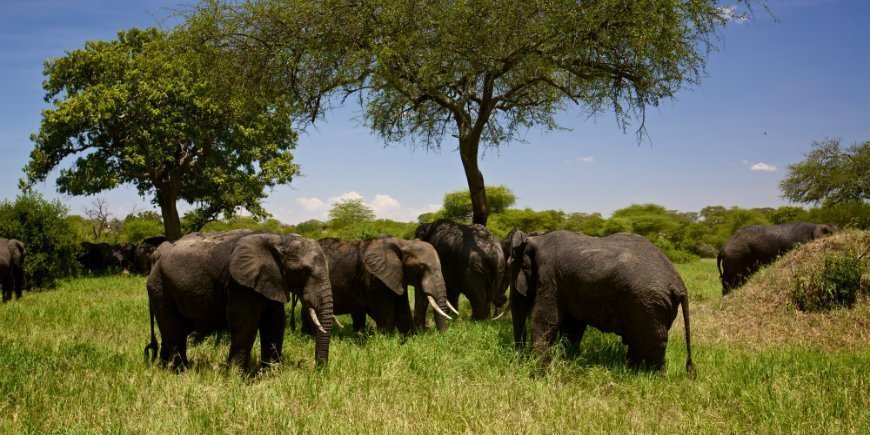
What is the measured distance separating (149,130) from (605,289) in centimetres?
2563

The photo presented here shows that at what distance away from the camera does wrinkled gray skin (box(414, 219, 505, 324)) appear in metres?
12.1

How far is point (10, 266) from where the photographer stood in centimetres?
1694

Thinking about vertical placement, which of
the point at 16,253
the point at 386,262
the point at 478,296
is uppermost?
the point at 16,253

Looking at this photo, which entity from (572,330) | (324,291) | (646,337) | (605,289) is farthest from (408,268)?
(646,337)

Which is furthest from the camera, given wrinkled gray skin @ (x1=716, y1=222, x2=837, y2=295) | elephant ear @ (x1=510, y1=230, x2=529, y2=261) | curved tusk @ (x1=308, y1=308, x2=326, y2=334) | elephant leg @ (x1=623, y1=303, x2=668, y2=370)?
wrinkled gray skin @ (x1=716, y1=222, x2=837, y2=295)

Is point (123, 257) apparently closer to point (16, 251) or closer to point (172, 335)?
point (16, 251)

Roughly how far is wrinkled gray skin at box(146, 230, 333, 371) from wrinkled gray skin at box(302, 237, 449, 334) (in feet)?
7.81

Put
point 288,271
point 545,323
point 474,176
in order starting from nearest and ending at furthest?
1. point 288,271
2. point 545,323
3. point 474,176

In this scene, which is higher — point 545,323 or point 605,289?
point 605,289

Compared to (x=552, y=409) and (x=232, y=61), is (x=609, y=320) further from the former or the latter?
(x=232, y=61)

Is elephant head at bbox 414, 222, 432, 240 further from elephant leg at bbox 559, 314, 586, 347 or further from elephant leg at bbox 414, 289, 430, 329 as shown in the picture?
elephant leg at bbox 559, 314, 586, 347

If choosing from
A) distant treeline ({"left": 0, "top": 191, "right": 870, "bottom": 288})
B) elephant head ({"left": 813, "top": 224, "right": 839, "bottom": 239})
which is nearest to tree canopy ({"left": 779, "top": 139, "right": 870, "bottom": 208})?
distant treeline ({"left": 0, "top": 191, "right": 870, "bottom": 288})

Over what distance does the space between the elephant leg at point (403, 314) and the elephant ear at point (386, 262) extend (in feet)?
0.97

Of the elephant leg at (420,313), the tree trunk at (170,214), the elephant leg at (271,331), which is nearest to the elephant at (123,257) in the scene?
the tree trunk at (170,214)
